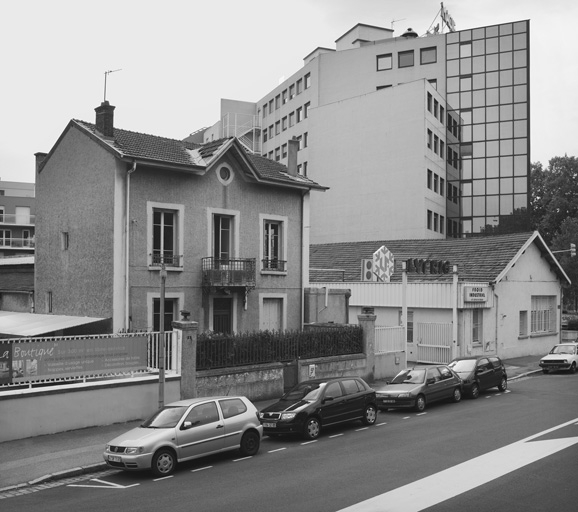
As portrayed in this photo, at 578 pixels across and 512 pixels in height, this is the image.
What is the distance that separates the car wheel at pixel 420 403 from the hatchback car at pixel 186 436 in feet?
24.1

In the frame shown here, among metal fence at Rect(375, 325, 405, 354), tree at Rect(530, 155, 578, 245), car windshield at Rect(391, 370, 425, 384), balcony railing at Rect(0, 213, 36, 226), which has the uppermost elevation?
tree at Rect(530, 155, 578, 245)

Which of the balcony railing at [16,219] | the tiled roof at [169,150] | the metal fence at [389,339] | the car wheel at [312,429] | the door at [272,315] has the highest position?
the balcony railing at [16,219]

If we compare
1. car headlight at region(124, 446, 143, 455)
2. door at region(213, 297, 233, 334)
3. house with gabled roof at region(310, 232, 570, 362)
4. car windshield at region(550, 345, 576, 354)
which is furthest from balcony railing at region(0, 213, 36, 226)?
car headlight at region(124, 446, 143, 455)

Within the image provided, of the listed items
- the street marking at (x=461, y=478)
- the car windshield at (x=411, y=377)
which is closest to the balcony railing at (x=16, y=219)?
the car windshield at (x=411, y=377)

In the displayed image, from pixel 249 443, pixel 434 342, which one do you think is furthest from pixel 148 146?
pixel 434 342

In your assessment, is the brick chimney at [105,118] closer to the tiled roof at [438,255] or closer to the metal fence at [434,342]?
the tiled roof at [438,255]

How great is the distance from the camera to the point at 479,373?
2509cm

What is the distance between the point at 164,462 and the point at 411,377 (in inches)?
428

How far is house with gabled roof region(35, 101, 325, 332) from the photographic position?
23.8 metres

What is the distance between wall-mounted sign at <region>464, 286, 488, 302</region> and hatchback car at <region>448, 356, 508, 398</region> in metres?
7.36

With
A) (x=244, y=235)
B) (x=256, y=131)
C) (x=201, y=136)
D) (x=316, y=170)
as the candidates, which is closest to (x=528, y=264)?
(x=244, y=235)

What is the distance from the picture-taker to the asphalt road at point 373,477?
1133cm

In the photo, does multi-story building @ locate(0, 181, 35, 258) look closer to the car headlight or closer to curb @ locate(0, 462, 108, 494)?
curb @ locate(0, 462, 108, 494)

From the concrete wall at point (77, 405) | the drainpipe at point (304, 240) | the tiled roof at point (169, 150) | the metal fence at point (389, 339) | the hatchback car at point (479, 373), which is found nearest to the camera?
the concrete wall at point (77, 405)
